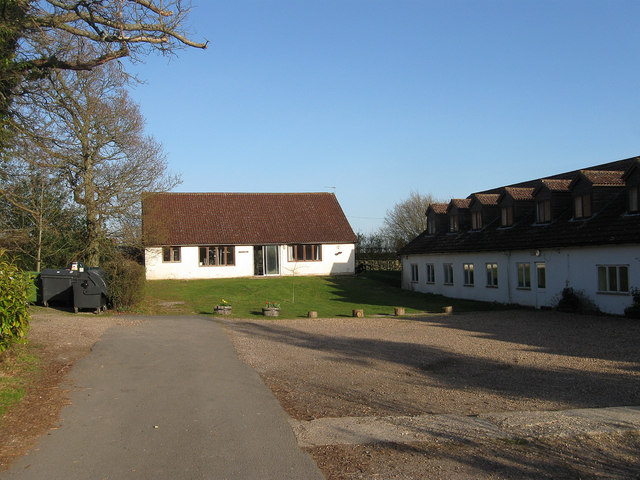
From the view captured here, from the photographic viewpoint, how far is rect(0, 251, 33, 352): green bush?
31.2 feet

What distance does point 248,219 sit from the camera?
152 feet

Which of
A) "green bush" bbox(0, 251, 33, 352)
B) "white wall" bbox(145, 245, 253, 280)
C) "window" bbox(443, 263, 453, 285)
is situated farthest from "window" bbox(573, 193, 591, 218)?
"white wall" bbox(145, 245, 253, 280)

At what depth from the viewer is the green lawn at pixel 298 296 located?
27866mm

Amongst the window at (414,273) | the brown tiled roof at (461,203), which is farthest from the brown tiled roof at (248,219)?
the brown tiled roof at (461,203)

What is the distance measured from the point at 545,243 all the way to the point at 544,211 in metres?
2.64

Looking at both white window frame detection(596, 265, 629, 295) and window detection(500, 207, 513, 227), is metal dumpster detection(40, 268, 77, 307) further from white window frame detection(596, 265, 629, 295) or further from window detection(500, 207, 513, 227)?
window detection(500, 207, 513, 227)

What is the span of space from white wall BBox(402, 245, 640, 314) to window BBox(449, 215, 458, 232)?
2.03 metres

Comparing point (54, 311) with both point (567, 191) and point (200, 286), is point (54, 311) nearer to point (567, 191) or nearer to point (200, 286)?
point (200, 286)

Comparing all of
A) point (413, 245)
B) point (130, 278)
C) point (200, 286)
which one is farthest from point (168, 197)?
point (130, 278)

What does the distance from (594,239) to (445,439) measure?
62.2 feet

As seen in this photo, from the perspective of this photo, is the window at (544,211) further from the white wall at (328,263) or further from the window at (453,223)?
the white wall at (328,263)

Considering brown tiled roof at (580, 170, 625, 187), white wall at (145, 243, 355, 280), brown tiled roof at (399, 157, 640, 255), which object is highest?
brown tiled roof at (580, 170, 625, 187)

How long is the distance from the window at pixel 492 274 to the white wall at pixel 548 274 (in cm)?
27

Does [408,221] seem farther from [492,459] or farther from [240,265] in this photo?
[492,459]
